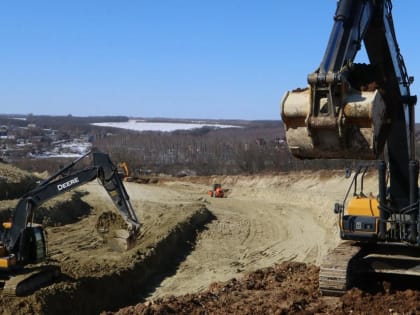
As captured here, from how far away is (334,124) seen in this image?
6086 mm

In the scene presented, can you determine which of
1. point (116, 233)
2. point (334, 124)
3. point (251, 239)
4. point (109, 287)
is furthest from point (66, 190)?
point (251, 239)

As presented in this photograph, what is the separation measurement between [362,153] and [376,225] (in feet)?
9.55

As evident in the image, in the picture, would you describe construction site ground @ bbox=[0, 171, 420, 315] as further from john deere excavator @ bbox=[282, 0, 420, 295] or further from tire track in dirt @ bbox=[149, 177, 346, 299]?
john deere excavator @ bbox=[282, 0, 420, 295]

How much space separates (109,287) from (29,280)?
6.46 feet

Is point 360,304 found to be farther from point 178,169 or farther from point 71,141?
point 71,141

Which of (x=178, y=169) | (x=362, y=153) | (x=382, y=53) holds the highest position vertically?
(x=382, y=53)

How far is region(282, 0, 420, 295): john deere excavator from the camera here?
6.15 m

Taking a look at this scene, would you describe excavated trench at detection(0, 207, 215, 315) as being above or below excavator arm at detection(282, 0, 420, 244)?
below

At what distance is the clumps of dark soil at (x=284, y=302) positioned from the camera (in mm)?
8047

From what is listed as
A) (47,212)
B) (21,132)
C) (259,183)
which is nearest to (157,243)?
(47,212)

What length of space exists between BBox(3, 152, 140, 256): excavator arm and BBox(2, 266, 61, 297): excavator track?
2.05 feet

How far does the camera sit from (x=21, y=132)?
446 feet

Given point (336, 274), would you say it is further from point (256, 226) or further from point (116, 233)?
point (256, 226)

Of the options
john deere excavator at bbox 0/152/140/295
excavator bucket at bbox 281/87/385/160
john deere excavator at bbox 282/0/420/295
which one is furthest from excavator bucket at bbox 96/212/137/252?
excavator bucket at bbox 281/87/385/160
